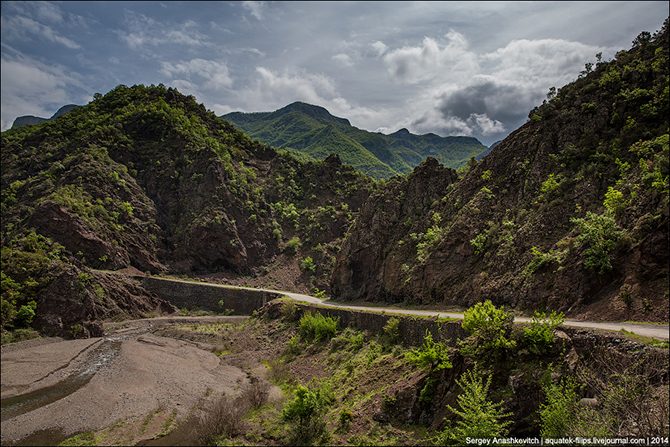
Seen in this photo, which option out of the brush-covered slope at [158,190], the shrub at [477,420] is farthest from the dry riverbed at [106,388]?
the brush-covered slope at [158,190]

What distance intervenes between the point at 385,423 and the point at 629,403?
11751 mm

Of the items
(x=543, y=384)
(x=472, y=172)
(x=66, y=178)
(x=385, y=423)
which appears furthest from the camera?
(x=66, y=178)

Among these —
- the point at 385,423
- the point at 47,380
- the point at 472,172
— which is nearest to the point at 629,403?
the point at 385,423

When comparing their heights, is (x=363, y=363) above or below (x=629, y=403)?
below

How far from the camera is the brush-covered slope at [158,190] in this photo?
214ft

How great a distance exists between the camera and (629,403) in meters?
12.3

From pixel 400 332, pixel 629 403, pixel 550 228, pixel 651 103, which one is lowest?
pixel 400 332

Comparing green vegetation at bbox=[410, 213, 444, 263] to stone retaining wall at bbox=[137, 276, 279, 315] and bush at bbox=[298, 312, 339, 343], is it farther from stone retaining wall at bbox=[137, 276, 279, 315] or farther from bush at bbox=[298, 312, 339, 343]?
stone retaining wall at bbox=[137, 276, 279, 315]

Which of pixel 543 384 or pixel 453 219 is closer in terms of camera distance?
pixel 543 384

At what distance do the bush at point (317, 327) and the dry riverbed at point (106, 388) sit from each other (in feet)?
23.2

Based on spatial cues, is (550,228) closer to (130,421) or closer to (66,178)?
(130,421)

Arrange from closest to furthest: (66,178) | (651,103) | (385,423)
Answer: (385,423), (651,103), (66,178)

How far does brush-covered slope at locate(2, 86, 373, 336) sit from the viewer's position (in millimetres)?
65125

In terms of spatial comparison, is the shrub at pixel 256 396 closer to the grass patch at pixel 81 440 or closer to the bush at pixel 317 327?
the grass patch at pixel 81 440
